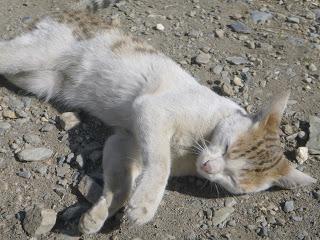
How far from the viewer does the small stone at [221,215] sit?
388 cm

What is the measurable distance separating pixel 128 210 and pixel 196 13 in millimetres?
3457

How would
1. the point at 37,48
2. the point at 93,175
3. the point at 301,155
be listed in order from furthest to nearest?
the point at 37,48
the point at 301,155
the point at 93,175

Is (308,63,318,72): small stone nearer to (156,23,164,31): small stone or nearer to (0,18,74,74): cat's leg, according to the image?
(156,23,164,31): small stone

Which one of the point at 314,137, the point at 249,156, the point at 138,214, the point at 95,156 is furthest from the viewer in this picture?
the point at 314,137

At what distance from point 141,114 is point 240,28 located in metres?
2.54

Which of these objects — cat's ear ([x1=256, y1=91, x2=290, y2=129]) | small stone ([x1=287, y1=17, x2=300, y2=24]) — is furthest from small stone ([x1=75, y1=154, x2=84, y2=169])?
small stone ([x1=287, y1=17, x2=300, y2=24])

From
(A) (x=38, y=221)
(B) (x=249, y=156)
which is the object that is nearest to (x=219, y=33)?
(B) (x=249, y=156)

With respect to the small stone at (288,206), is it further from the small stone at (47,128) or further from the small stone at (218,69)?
the small stone at (47,128)

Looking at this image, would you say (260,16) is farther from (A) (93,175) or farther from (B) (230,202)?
(A) (93,175)

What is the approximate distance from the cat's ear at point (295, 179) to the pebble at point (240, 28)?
2447mm

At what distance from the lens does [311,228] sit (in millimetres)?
3955

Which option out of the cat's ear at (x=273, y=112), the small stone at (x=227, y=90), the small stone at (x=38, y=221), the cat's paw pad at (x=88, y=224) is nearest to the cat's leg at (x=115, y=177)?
the cat's paw pad at (x=88, y=224)

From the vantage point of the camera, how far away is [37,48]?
4703 millimetres

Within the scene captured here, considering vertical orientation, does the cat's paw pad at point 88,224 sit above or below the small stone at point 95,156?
above
